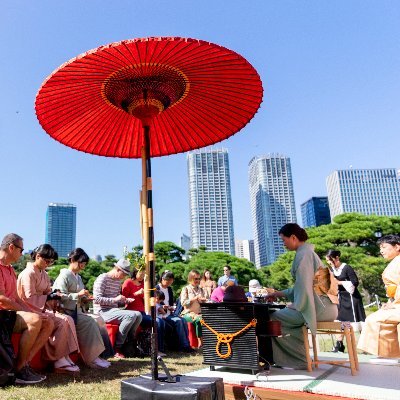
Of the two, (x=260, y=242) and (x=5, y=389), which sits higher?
(x=260, y=242)

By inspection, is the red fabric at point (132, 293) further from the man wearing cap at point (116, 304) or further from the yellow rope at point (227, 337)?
the yellow rope at point (227, 337)

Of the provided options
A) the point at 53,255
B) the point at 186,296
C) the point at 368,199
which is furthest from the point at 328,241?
the point at 368,199

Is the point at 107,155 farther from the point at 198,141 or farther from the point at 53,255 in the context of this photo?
the point at 53,255

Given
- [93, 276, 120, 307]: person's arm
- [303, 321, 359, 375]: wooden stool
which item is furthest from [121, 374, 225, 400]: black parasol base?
[93, 276, 120, 307]: person's arm

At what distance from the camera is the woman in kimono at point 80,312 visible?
4.56 m

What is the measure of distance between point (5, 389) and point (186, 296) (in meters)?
4.11

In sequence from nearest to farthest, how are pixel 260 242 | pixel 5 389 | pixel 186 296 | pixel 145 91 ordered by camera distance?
pixel 145 91 → pixel 5 389 → pixel 186 296 → pixel 260 242

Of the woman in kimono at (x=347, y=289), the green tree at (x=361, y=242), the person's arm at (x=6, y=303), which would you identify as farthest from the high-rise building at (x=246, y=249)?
the person's arm at (x=6, y=303)

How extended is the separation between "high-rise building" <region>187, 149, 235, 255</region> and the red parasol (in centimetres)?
10364

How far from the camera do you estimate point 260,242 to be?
121m

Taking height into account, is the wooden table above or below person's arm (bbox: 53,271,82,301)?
below

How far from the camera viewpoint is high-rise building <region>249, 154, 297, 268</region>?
11756 centimetres

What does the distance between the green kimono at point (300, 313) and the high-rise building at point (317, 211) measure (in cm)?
12602

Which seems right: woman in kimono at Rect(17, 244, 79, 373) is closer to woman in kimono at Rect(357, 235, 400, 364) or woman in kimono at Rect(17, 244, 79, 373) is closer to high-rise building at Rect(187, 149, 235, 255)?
woman in kimono at Rect(357, 235, 400, 364)
